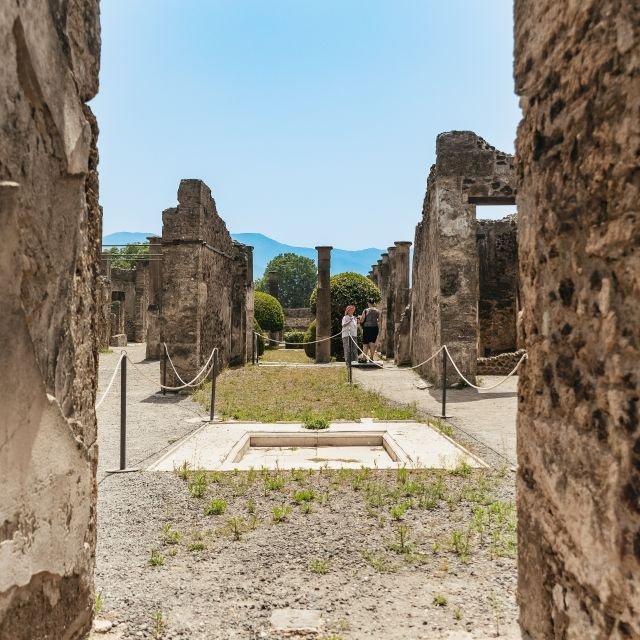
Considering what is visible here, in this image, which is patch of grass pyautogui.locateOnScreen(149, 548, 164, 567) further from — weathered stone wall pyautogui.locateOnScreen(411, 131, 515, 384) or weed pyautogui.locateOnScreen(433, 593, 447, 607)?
weathered stone wall pyautogui.locateOnScreen(411, 131, 515, 384)

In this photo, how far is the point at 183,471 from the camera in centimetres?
506

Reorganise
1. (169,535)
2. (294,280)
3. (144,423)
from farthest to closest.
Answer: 1. (294,280)
2. (144,423)
3. (169,535)

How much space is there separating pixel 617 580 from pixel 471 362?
32.2 ft

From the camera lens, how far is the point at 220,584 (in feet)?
10.0

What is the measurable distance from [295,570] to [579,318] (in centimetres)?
213

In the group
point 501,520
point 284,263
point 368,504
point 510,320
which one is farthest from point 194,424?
point 284,263

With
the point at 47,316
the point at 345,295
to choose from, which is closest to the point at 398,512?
the point at 47,316

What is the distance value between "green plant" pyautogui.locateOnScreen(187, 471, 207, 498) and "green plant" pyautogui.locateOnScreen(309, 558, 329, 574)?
147 centimetres

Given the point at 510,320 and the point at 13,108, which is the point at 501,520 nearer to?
the point at 13,108

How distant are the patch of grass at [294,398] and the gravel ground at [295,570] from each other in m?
3.36

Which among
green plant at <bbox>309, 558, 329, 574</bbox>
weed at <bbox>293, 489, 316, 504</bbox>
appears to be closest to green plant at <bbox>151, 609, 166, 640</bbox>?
green plant at <bbox>309, 558, 329, 574</bbox>

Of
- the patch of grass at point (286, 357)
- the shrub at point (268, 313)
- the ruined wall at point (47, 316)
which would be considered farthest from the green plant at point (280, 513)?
the shrub at point (268, 313)

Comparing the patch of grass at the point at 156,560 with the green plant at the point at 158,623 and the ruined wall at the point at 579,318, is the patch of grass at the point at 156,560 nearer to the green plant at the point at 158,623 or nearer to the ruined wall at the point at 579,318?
the green plant at the point at 158,623

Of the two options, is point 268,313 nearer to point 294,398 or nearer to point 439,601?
point 294,398
